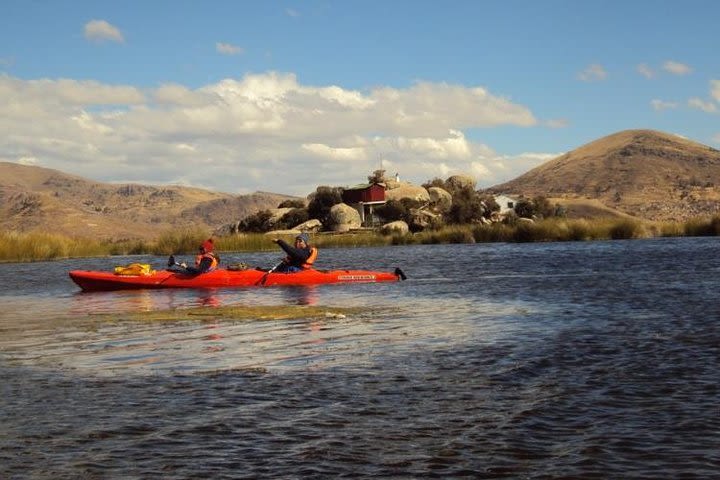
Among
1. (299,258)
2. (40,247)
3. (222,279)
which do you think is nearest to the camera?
(222,279)

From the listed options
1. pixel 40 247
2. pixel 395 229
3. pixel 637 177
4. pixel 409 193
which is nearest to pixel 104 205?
pixel 637 177

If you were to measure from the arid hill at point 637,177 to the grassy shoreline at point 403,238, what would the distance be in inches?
1765

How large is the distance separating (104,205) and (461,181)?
307 feet

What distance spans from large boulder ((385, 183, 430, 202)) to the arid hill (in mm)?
30563

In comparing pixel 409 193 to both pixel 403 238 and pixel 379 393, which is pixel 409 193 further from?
pixel 379 393

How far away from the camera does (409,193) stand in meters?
71.6

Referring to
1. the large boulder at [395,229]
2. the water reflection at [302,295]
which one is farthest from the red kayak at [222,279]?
the large boulder at [395,229]

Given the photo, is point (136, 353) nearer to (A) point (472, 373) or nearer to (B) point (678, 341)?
(A) point (472, 373)

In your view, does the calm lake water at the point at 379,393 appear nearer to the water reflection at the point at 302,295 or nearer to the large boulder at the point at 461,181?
the water reflection at the point at 302,295

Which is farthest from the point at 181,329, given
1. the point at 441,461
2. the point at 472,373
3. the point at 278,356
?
the point at 441,461

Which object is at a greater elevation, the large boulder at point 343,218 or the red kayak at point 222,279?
the large boulder at point 343,218

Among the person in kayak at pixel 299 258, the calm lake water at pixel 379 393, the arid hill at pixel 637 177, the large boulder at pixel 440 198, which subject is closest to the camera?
the calm lake water at pixel 379 393

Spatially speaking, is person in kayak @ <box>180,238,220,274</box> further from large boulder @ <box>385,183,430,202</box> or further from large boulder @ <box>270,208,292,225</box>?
large boulder @ <box>385,183,430,202</box>

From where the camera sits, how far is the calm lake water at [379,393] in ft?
22.8
